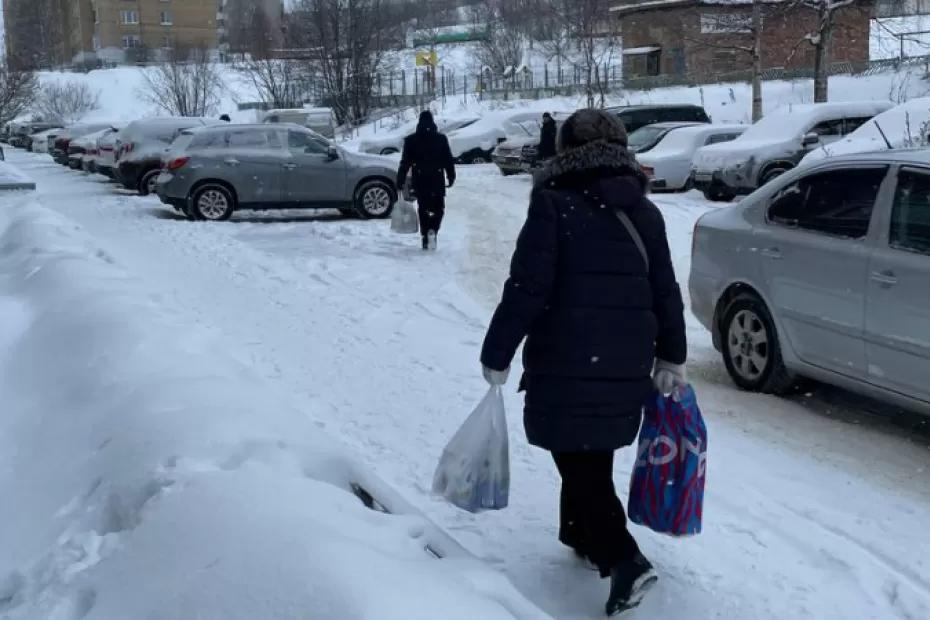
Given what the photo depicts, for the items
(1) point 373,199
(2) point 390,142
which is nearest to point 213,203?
(1) point 373,199

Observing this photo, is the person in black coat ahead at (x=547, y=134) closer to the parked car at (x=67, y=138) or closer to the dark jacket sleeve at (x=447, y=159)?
the dark jacket sleeve at (x=447, y=159)

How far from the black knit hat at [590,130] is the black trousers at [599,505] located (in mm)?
1159

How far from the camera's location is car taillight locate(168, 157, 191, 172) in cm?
1847

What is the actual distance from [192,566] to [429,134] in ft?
34.1

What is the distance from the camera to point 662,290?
4.09 meters

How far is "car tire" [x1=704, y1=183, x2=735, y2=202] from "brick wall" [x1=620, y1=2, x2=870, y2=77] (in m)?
28.6

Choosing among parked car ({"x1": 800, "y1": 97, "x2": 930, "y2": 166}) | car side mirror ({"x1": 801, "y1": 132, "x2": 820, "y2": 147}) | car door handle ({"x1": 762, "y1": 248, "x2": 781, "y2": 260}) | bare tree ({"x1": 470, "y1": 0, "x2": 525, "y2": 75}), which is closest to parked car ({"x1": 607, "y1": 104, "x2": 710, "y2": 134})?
car side mirror ({"x1": 801, "y1": 132, "x2": 820, "y2": 147})

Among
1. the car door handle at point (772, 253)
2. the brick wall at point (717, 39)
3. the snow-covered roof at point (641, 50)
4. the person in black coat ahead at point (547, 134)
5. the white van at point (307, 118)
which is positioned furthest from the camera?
the snow-covered roof at point (641, 50)

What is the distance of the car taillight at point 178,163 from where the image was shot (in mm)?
18469

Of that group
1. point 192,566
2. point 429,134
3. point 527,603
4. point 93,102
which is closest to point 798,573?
point 527,603

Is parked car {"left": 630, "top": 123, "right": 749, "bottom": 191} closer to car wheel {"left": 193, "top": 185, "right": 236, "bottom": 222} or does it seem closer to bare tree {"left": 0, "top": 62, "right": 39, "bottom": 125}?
car wheel {"left": 193, "top": 185, "right": 236, "bottom": 222}

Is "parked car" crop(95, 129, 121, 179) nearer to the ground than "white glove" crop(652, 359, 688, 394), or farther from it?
farther from it

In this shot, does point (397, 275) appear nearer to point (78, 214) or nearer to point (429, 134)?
point (429, 134)

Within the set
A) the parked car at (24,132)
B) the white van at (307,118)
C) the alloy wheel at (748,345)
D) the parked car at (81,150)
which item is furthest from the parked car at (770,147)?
the parked car at (24,132)
